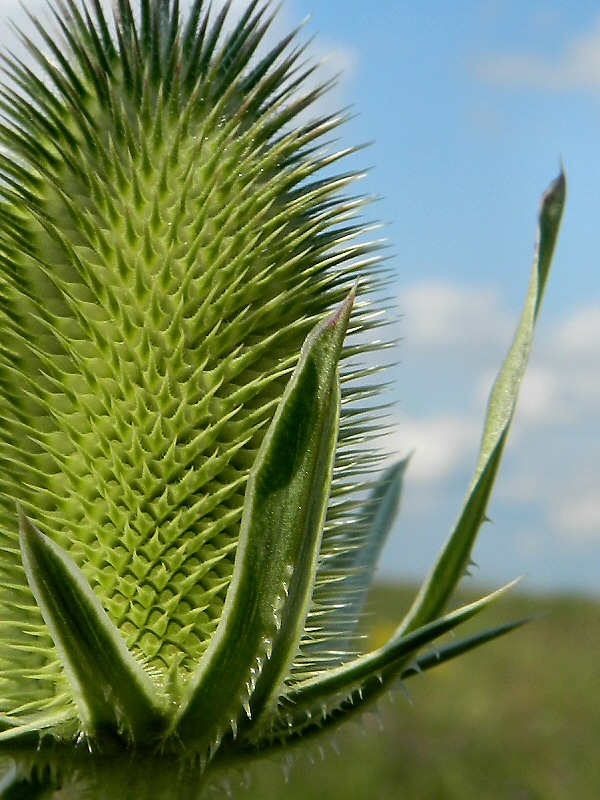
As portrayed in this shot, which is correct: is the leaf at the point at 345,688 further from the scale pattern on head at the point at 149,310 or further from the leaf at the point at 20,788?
the leaf at the point at 20,788

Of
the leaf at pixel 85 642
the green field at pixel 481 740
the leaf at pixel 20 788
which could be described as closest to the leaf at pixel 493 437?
the leaf at pixel 85 642

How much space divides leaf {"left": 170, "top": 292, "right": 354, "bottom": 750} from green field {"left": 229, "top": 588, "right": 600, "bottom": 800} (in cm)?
372

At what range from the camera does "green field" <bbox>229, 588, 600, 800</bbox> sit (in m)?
→ 7.25

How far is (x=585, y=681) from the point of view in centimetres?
1062

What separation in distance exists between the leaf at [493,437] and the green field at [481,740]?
3.47m

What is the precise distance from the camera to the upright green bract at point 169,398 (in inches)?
69.4

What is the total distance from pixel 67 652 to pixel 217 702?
26cm

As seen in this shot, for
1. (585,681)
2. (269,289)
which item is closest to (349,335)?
(269,289)

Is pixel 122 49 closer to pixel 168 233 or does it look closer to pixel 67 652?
pixel 168 233

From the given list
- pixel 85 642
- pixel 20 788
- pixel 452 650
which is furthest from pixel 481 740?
pixel 85 642

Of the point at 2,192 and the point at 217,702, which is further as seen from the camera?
the point at 2,192

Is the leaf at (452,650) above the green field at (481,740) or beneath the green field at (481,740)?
above

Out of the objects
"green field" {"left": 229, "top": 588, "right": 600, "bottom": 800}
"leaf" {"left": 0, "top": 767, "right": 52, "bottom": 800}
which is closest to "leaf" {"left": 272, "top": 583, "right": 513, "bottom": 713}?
"leaf" {"left": 0, "top": 767, "right": 52, "bottom": 800}

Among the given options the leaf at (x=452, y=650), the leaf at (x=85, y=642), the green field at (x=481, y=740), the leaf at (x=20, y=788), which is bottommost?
the green field at (x=481, y=740)
